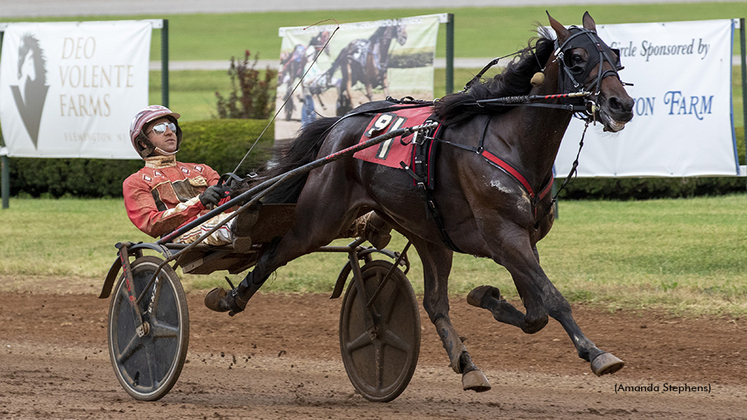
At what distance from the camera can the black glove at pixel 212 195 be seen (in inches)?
179

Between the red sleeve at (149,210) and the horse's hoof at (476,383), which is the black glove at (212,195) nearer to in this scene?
the red sleeve at (149,210)

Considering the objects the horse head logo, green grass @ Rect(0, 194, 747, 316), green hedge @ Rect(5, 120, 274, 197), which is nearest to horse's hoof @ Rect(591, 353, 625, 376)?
green grass @ Rect(0, 194, 747, 316)

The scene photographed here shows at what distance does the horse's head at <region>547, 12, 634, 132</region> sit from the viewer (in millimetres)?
3646

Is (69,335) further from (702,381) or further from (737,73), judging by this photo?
(737,73)

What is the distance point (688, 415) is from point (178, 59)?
25.2 m

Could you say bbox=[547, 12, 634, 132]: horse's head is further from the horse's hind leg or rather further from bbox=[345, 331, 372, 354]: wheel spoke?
bbox=[345, 331, 372, 354]: wheel spoke

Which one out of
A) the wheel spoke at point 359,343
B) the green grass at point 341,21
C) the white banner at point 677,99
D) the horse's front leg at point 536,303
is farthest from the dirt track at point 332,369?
the green grass at point 341,21

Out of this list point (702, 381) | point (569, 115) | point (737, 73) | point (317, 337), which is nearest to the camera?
point (569, 115)

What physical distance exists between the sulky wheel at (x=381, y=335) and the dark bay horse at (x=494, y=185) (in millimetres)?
136

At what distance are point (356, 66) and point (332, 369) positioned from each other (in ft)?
16.3

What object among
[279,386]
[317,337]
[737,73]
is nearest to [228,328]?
[317,337]

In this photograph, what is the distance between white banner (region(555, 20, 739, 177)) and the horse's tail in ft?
13.7

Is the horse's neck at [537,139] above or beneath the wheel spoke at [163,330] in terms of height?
above

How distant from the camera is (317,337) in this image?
6.27 m
